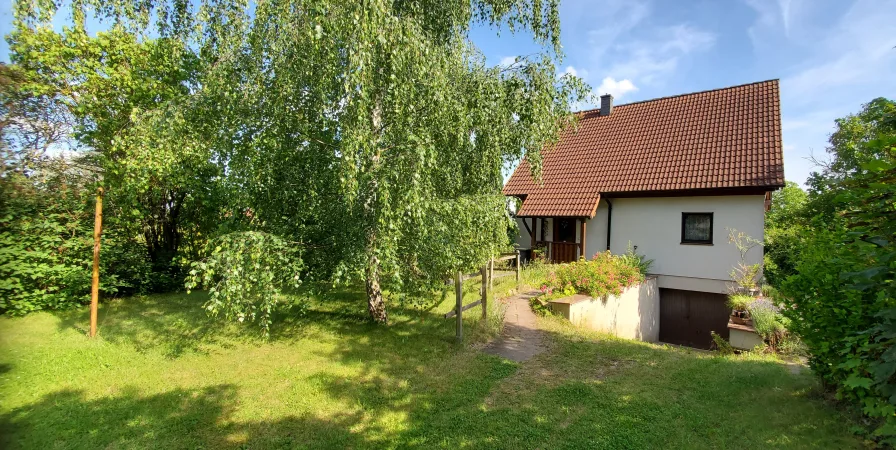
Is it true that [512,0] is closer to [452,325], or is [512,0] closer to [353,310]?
[452,325]

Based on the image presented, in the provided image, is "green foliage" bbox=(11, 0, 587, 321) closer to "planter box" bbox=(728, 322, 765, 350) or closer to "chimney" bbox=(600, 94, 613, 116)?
"planter box" bbox=(728, 322, 765, 350)

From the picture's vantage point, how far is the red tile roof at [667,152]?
11.2 metres

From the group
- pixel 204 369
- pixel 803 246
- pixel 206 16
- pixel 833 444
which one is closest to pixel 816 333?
pixel 833 444

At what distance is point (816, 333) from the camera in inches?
146

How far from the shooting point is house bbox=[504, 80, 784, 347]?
1112 centimetres

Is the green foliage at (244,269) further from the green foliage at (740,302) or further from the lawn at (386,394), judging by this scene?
the green foliage at (740,302)

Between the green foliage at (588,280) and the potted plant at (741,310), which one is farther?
the green foliage at (588,280)

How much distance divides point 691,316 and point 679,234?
2.48m

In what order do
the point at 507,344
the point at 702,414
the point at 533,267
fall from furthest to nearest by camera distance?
the point at 533,267 → the point at 507,344 → the point at 702,414

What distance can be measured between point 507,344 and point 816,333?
393 centimetres

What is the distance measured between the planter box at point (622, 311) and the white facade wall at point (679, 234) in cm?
94

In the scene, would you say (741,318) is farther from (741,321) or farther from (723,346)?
(723,346)

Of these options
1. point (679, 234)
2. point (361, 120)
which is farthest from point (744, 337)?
point (361, 120)

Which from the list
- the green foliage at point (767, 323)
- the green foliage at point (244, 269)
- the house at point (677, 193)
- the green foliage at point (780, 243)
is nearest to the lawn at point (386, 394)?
the green foliage at point (244, 269)
